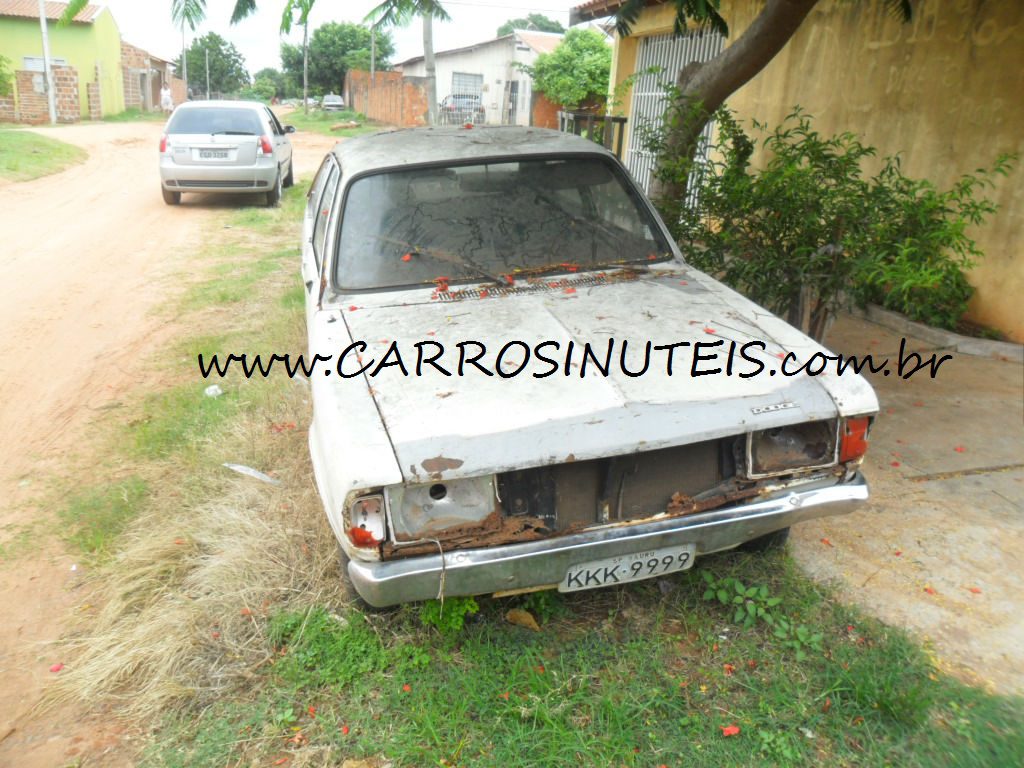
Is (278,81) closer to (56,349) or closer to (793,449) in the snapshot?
(56,349)

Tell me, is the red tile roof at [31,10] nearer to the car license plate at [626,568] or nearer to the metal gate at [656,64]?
the metal gate at [656,64]

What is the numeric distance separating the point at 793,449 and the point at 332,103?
52.9 metres

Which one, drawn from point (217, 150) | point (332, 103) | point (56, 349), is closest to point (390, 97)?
point (332, 103)

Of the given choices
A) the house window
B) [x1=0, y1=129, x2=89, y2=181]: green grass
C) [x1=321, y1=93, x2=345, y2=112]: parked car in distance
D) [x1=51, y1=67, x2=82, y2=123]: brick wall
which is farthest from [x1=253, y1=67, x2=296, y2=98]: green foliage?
[x1=0, y1=129, x2=89, y2=181]: green grass

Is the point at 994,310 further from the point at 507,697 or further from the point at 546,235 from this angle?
the point at 507,697

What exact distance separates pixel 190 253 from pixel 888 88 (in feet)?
24.6

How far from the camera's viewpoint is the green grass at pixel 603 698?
2.66 metres

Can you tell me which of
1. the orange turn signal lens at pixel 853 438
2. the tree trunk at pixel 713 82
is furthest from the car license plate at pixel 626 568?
the tree trunk at pixel 713 82

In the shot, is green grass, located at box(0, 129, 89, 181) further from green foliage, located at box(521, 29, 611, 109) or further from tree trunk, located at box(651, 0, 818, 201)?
green foliage, located at box(521, 29, 611, 109)

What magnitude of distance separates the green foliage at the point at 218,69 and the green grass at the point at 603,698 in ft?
206

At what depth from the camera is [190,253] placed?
31.6 ft

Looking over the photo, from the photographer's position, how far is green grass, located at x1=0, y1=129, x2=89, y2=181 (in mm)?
15086

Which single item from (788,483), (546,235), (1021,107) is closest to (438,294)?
(546,235)

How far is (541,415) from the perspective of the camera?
111 inches
